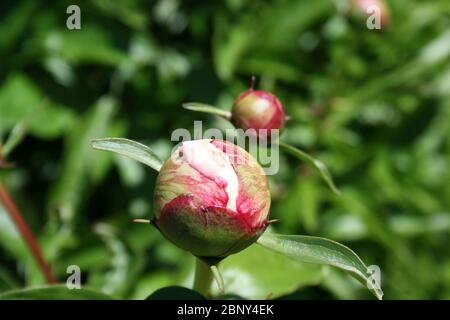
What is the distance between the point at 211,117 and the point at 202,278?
0.68 metres

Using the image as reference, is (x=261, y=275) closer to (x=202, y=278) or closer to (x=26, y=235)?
(x=202, y=278)

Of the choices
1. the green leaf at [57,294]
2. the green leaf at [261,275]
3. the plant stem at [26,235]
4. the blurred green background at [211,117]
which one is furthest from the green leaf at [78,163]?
the green leaf at [57,294]

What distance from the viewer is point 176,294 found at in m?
0.77

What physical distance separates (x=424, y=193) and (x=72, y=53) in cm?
85

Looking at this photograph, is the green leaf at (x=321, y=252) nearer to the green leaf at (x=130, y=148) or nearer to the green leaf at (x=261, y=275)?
the green leaf at (x=130, y=148)

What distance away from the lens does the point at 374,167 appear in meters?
1.59

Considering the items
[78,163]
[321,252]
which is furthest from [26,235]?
[321,252]

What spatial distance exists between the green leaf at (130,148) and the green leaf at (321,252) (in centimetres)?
13

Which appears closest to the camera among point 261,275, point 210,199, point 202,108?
point 210,199

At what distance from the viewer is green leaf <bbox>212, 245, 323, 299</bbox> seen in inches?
37.7

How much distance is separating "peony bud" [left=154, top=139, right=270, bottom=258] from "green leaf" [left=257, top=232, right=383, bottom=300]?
0.03m

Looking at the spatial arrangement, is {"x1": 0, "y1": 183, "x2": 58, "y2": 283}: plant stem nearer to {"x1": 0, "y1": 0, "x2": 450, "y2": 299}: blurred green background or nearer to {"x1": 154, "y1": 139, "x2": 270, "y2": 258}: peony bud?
{"x1": 0, "y1": 0, "x2": 450, "y2": 299}: blurred green background

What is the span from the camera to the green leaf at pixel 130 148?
2.28 feet
